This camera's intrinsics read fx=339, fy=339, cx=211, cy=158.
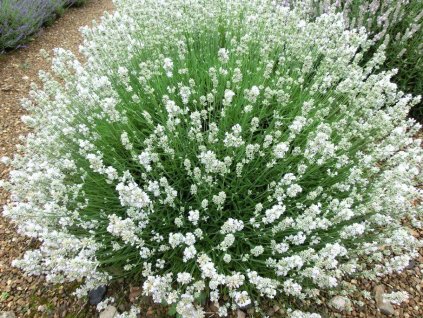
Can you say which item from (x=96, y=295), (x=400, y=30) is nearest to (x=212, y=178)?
(x=96, y=295)

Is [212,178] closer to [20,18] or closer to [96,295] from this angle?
[96,295]

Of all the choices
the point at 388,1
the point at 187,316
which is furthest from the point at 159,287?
the point at 388,1

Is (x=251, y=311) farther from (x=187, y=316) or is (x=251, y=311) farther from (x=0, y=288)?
(x=0, y=288)

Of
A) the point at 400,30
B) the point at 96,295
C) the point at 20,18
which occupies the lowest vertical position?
the point at 96,295

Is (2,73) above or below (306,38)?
below

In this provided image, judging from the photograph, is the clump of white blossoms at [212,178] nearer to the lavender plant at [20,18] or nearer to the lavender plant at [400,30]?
the lavender plant at [400,30]

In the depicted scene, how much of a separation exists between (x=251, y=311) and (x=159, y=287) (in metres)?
0.80

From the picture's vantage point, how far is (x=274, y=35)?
3023mm

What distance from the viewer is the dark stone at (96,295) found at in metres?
2.39

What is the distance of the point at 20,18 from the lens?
5.88m

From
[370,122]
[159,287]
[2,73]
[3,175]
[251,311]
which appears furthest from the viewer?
[2,73]

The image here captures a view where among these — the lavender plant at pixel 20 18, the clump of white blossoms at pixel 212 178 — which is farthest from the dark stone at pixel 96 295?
the lavender plant at pixel 20 18

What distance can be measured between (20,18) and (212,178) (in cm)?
551

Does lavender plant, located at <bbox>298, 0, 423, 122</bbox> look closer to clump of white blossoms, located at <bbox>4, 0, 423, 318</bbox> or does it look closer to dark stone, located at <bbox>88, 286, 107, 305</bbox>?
clump of white blossoms, located at <bbox>4, 0, 423, 318</bbox>
